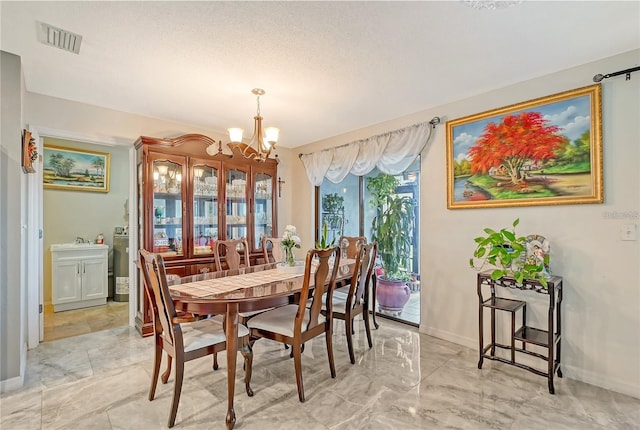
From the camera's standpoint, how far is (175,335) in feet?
6.09

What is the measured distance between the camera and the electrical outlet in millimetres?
2180

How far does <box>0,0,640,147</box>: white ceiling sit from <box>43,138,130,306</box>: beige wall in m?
1.90

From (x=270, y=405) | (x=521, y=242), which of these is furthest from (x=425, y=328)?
(x=270, y=405)

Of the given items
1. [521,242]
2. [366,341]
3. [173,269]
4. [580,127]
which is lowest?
[366,341]

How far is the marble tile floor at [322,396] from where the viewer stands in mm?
1887

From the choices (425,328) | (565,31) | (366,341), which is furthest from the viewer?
(425,328)

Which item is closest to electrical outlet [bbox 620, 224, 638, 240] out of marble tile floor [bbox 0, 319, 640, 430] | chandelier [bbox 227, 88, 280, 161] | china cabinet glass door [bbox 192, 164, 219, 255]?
marble tile floor [bbox 0, 319, 640, 430]

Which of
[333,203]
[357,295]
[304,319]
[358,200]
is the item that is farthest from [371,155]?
[304,319]

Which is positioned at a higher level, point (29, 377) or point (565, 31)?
point (565, 31)

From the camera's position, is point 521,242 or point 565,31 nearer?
point 565,31

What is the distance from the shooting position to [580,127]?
2.39m

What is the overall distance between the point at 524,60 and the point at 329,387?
2.85 m

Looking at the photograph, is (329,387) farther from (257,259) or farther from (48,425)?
(257,259)

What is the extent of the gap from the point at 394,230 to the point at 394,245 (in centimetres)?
19
